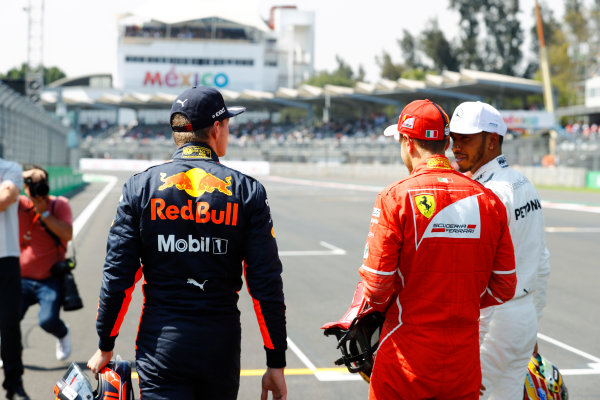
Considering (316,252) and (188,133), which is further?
(316,252)

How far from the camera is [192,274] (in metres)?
2.75

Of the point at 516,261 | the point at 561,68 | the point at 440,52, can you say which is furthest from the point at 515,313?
the point at 440,52

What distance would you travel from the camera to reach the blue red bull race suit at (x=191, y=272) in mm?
2717

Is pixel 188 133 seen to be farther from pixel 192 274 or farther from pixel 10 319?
pixel 10 319

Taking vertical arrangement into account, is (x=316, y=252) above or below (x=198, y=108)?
below

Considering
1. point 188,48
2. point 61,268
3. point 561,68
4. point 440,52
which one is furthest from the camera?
point 188,48

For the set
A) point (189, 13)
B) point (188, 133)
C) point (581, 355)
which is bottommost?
point (581, 355)

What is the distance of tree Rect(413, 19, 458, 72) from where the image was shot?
92062mm

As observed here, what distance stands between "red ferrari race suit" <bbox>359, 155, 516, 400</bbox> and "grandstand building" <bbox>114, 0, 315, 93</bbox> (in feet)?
330

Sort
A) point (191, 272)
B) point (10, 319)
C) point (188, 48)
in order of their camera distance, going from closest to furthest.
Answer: point (191, 272) → point (10, 319) → point (188, 48)

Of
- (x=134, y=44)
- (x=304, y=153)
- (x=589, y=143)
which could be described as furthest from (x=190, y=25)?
(x=589, y=143)

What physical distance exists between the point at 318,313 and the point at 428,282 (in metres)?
5.41

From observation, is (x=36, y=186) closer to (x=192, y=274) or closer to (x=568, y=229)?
(x=192, y=274)

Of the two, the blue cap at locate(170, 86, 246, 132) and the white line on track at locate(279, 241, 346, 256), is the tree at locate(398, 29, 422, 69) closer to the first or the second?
the white line on track at locate(279, 241, 346, 256)
